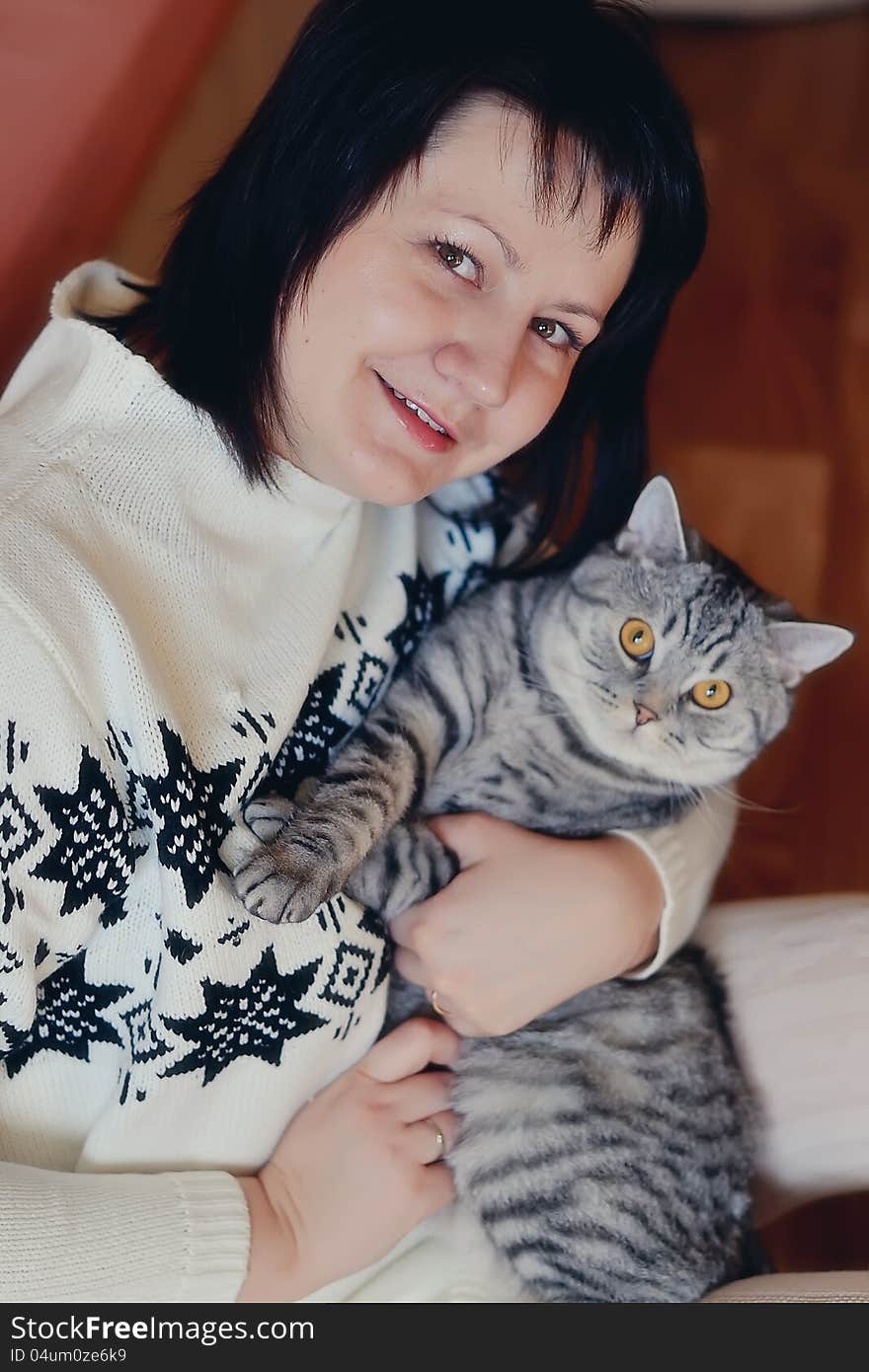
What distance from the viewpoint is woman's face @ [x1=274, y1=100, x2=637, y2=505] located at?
95 cm

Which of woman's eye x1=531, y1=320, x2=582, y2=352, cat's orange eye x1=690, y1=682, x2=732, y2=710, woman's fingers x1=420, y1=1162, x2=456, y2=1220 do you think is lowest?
woman's fingers x1=420, y1=1162, x2=456, y2=1220

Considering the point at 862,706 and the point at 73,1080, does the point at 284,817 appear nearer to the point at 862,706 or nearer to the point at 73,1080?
the point at 73,1080

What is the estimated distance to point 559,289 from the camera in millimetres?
1000

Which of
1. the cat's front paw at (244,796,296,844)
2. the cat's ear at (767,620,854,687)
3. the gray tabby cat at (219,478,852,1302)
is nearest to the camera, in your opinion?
the cat's front paw at (244,796,296,844)

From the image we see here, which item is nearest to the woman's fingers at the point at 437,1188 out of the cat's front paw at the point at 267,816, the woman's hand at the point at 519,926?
the woman's hand at the point at 519,926

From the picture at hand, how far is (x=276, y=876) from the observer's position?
1029mm

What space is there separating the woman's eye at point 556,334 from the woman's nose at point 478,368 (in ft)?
0.24

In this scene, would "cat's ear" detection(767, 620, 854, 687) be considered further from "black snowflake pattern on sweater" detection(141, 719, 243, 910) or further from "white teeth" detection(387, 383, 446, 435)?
"black snowflake pattern on sweater" detection(141, 719, 243, 910)

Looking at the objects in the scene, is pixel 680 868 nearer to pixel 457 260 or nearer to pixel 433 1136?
pixel 433 1136

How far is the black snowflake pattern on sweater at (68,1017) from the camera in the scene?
1047 mm

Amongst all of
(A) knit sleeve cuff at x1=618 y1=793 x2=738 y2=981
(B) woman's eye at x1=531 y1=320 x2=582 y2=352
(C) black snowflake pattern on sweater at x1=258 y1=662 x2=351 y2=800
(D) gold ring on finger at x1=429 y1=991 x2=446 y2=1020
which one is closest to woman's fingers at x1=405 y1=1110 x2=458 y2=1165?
(D) gold ring on finger at x1=429 y1=991 x2=446 y2=1020

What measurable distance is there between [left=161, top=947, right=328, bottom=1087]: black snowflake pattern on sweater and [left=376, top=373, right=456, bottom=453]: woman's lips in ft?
1.51
